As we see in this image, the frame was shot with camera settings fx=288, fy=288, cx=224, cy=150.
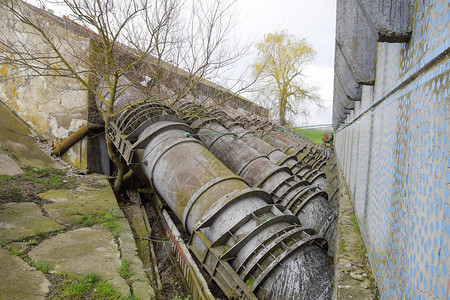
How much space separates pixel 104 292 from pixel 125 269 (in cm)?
55

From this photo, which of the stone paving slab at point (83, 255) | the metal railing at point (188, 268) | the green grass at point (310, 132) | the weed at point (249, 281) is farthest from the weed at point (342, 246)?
the green grass at point (310, 132)

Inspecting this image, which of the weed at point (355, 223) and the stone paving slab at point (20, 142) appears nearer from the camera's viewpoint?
the weed at point (355, 223)

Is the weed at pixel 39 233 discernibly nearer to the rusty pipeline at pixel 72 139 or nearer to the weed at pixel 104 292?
the weed at pixel 104 292

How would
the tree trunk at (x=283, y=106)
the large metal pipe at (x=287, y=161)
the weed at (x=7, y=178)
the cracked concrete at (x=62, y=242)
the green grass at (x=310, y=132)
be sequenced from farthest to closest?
the tree trunk at (x=283, y=106), the green grass at (x=310, y=132), the large metal pipe at (x=287, y=161), the weed at (x=7, y=178), the cracked concrete at (x=62, y=242)

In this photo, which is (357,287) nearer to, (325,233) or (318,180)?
(325,233)

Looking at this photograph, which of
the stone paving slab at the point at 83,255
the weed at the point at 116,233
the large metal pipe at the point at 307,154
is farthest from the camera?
the large metal pipe at the point at 307,154

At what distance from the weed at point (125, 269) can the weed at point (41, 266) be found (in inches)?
35.9

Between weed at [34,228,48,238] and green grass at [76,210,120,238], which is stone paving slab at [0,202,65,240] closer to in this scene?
weed at [34,228,48,238]

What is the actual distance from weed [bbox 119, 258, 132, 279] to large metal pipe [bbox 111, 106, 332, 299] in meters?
0.95

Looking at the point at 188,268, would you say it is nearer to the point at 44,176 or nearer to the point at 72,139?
the point at 44,176

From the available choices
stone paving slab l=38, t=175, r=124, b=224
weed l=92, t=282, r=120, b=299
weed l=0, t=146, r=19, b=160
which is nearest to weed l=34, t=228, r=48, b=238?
stone paving slab l=38, t=175, r=124, b=224

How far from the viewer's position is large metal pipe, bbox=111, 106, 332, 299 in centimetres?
348

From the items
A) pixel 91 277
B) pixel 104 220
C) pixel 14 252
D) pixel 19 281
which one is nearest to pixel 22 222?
pixel 14 252

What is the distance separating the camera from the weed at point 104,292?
3426 mm
